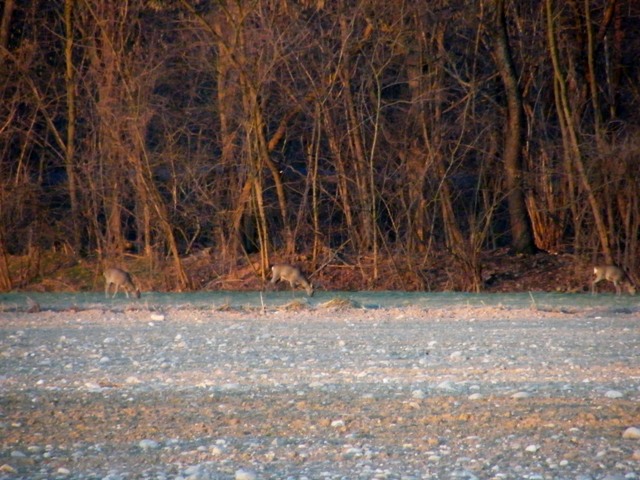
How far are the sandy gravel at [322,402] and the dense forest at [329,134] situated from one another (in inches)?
469

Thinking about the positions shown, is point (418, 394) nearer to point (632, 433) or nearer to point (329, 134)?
point (632, 433)

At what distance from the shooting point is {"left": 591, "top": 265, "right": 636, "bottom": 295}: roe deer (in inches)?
925

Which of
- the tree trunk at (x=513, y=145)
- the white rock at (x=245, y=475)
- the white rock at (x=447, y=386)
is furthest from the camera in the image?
the tree trunk at (x=513, y=145)

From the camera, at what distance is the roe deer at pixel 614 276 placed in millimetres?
23484

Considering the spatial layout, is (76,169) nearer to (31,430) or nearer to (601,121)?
(601,121)

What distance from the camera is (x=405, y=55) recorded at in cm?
2825

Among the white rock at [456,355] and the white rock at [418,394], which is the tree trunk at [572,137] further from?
the white rock at [418,394]

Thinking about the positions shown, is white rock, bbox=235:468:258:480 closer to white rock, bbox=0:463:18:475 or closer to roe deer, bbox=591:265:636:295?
white rock, bbox=0:463:18:475

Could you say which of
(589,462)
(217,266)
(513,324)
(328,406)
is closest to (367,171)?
(217,266)

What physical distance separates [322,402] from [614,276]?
51.7 ft

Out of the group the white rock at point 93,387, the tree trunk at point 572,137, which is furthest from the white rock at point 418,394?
the tree trunk at point 572,137

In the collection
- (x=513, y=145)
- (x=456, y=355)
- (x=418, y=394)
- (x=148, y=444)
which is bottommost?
(x=456, y=355)

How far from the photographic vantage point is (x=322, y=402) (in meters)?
9.43

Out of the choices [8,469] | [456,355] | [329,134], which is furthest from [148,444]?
[329,134]
